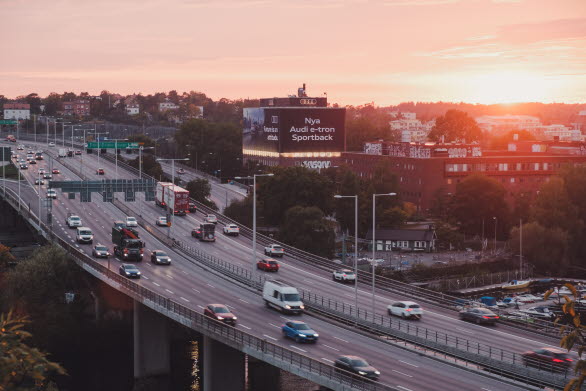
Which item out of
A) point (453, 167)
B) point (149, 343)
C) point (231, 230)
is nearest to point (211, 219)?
point (231, 230)

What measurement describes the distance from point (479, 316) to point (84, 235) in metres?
44.2

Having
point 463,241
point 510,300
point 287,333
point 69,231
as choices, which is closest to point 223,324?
point 287,333

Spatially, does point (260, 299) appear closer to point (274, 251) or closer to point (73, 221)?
point (274, 251)

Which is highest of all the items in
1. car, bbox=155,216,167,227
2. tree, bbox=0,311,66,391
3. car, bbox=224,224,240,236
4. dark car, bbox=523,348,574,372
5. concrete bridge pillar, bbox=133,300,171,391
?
tree, bbox=0,311,66,391

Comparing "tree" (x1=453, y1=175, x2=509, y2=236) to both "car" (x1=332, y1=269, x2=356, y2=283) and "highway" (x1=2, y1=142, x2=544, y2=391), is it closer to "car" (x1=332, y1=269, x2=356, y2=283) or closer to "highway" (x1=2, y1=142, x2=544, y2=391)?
"highway" (x1=2, y1=142, x2=544, y2=391)

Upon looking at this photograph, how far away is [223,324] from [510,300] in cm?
5346

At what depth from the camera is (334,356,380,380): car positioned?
4022 cm

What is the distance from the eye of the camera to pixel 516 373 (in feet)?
140

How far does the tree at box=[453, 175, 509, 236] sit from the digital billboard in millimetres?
35629

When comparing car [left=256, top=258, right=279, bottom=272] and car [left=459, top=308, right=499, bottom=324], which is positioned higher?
car [left=256, top=258, right=279, bottom=272]

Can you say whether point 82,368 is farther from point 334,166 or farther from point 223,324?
point 334,166

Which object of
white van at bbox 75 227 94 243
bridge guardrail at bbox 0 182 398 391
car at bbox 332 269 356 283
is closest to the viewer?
bridge guardrail at bbox 0 182 398 391

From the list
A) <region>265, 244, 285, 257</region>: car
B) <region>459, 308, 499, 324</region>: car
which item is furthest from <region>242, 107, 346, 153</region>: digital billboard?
<region>459, 308, 499, 324</region>: car

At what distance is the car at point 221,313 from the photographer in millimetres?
52156
